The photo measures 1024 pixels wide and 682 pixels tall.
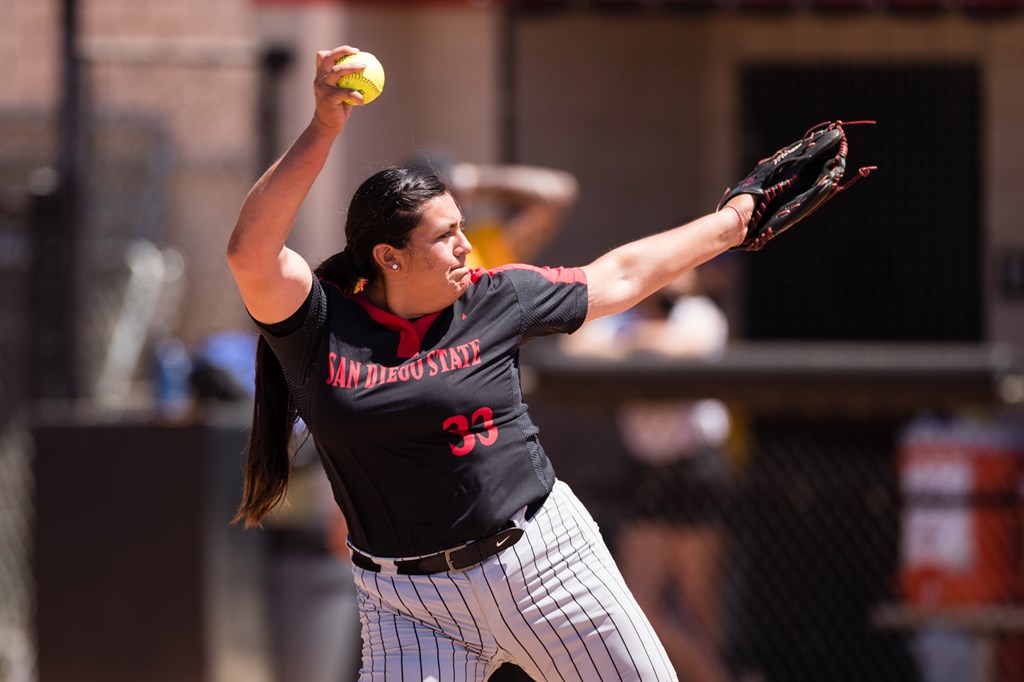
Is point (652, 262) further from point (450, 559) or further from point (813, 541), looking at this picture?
point (813, 541)

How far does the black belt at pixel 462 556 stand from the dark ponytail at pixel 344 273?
471 millimetres

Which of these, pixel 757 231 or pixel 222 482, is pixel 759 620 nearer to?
pixel 222 482

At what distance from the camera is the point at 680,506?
5738 millimetres

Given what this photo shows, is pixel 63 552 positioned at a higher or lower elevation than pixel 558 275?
lower

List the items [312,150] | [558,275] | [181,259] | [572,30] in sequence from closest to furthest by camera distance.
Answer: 1. [312,150]
2. [558,275]
3. [572,30]
4. [181,259]

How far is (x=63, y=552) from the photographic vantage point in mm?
5613

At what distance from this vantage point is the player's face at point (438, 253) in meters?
3.09

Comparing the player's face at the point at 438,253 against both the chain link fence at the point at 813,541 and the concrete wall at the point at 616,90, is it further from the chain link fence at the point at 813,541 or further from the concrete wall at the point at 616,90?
the concrete wall at the point at 616,90

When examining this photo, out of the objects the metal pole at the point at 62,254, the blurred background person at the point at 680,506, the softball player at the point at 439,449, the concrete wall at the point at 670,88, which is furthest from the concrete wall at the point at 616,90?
the softball player at the point at 439,449

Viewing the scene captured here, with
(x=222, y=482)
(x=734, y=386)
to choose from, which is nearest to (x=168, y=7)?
(x=222, y=482)

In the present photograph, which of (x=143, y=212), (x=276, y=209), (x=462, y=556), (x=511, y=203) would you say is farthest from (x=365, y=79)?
(x=143, y=212)

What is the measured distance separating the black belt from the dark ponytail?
471 millimetres

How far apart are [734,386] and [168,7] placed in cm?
644

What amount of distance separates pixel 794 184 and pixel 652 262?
480 millimetres
